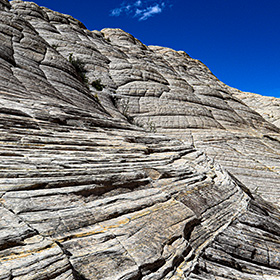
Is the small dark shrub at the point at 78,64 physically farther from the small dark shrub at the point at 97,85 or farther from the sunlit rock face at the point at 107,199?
the sunlit rock face at the point at 107,199

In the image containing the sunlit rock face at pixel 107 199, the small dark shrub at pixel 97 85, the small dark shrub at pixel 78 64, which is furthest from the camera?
the small dark shrub at pixel 78 64

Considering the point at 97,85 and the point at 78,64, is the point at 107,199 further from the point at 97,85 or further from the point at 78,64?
the point at 78,64

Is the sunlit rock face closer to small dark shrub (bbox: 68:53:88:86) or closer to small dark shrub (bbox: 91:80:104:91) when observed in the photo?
small dark shrub (bbox: 91:80:104:91)

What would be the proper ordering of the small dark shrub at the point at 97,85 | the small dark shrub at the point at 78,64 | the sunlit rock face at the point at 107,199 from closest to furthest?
the sunlit rock face at the point at 107,199, the small dark shrub at the point at 97,85, the small dark shrub at the point at 78,64

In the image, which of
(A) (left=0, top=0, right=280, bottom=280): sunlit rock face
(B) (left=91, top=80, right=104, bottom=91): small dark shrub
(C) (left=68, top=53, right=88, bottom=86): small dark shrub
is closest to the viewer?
(A) (left=0, top=0, right=280, bottom=280): sunlit rock face

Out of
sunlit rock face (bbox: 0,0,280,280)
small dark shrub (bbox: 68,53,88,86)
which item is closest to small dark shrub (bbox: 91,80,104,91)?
small dark shrub (bbox: 68,53,88,86)

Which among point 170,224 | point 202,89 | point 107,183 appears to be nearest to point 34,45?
point 107,183

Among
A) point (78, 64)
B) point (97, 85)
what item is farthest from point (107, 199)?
point (78, 64)

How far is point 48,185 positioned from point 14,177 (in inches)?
26.5

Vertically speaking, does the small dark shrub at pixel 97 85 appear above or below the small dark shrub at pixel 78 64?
below

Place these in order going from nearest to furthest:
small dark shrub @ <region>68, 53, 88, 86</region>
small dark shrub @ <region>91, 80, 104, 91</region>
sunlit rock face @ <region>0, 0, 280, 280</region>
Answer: sunlit rock face @ <region>0, 0, 280, 280</region> → small dark shrub @ <region>91, 80, 104, 91</region> → small dark shrub @ <region>68, 53, 88, 86</region>

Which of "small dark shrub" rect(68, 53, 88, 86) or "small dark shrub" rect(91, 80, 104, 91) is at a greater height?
"small dark shrub" rect(68, 53, 88, 86)

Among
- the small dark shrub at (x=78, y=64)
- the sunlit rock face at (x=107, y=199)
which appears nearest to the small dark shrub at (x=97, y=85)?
the small dark shrub at (x=78, y=64)

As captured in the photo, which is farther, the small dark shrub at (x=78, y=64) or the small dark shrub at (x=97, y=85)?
the small dark shrub at (x=78, y=64)
